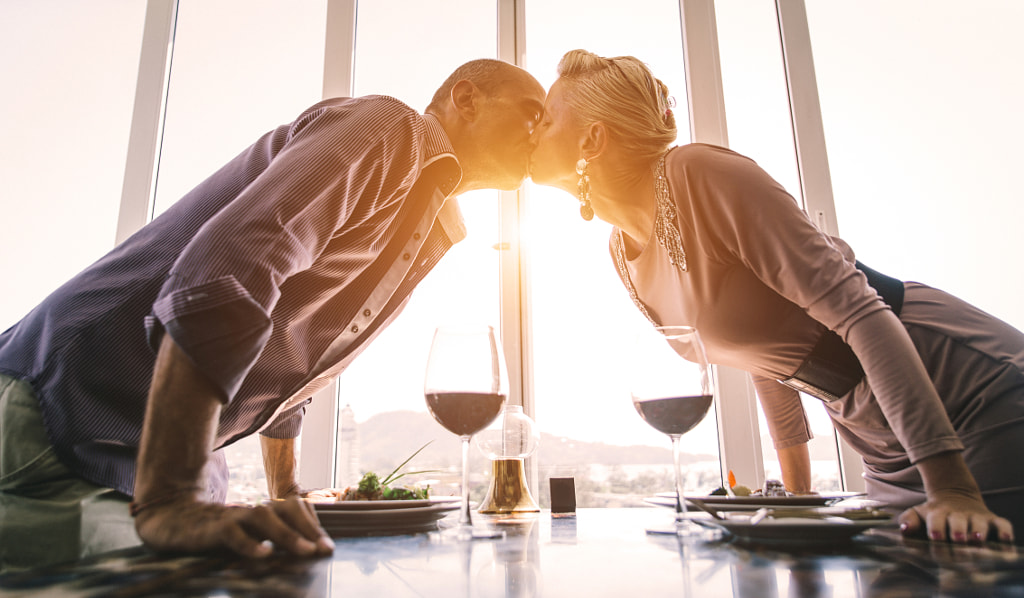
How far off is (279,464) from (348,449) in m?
0.82

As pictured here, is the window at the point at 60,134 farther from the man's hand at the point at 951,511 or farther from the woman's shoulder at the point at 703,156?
the man's hand at the point at 951,511

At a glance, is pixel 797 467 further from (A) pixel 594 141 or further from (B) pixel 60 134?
(B) pixel 60 134

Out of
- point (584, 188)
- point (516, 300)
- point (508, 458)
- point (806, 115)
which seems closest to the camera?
point (508, 458)

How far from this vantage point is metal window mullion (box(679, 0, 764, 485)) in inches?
88.0

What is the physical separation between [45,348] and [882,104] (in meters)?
3.12

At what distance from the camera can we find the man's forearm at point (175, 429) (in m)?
0.57

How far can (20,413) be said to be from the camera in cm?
80

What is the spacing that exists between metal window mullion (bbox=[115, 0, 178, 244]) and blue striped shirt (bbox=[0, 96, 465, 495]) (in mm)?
1787

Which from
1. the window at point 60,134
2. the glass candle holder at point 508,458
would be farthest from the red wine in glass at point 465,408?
the window at point 60,134

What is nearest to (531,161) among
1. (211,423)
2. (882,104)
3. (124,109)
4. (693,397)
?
(693,397)

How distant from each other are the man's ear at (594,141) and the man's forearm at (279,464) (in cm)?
108

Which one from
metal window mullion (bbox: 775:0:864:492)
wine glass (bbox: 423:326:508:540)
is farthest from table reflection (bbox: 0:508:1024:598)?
metal window mullion (bbox: 775:0:864:492)

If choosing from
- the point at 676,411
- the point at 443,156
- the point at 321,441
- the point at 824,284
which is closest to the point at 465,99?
the point at 443,156

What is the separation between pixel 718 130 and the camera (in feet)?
8.39
